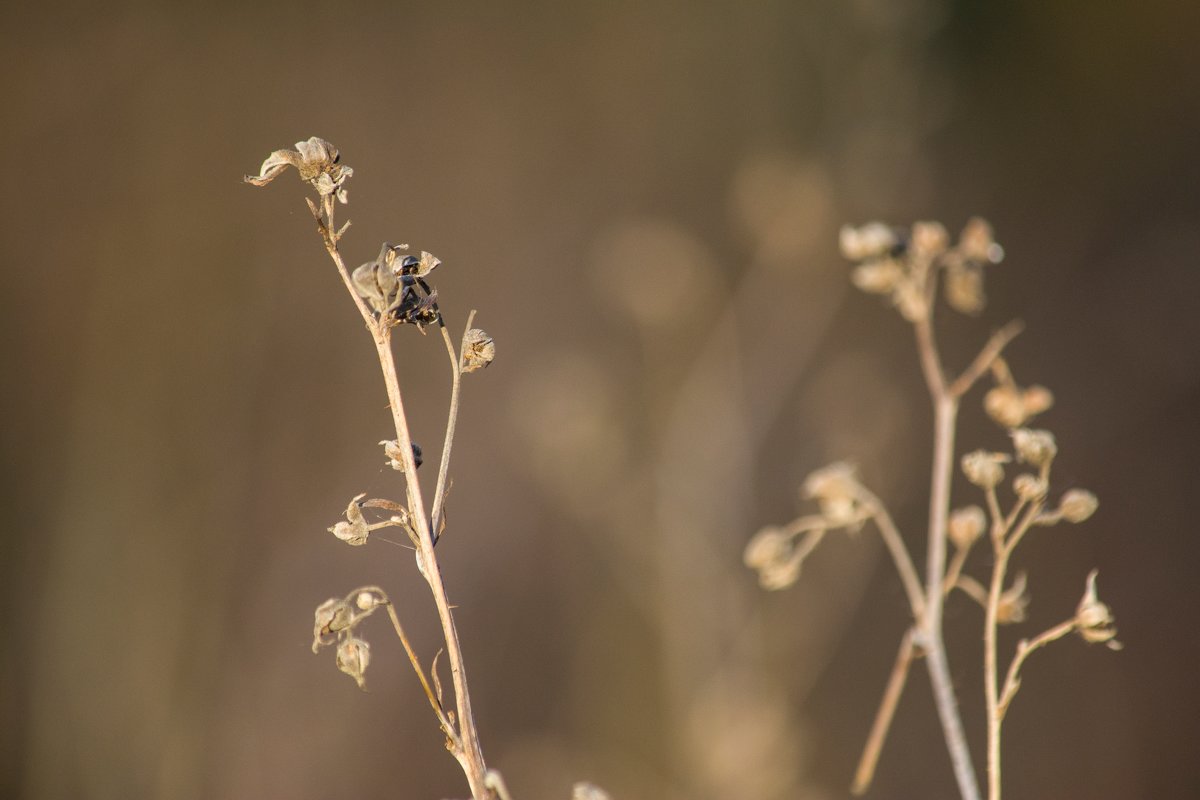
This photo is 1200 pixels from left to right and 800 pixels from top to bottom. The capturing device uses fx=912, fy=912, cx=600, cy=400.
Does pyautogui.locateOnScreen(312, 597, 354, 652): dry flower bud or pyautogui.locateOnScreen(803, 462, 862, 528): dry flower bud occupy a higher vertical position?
pyautogui.locateOnScreen(803, 462, 862, 528): dry flower bud

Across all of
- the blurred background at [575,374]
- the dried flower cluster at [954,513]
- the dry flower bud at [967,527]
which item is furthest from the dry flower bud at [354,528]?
the blurred background at [575,374]

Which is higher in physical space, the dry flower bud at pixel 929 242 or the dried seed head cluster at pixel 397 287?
the dry flower bud at pixel 929 242

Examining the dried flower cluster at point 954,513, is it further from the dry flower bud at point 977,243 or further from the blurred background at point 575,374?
the blurred background at point 575,374

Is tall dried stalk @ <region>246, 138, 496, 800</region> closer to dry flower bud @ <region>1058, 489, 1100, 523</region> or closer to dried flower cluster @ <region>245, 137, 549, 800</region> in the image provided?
dried flower cluster @ <region>245, 137, 549, 800</region>

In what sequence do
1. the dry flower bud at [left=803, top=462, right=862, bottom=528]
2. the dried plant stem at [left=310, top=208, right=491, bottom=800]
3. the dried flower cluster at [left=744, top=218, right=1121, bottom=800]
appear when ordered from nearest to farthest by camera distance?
the dried plant stem at [left=310, top=208, right=491, bottom=800]
the dried flower cluster at [left=744, top=218, right=1121, bottom=800]
the dry flower bud at [left=803, top=462, right=862, bottom=528]

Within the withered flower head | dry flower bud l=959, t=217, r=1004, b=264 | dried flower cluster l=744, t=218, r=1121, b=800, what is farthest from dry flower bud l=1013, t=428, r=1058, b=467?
the withered flower head

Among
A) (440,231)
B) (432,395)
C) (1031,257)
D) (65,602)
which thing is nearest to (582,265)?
(440,231)
